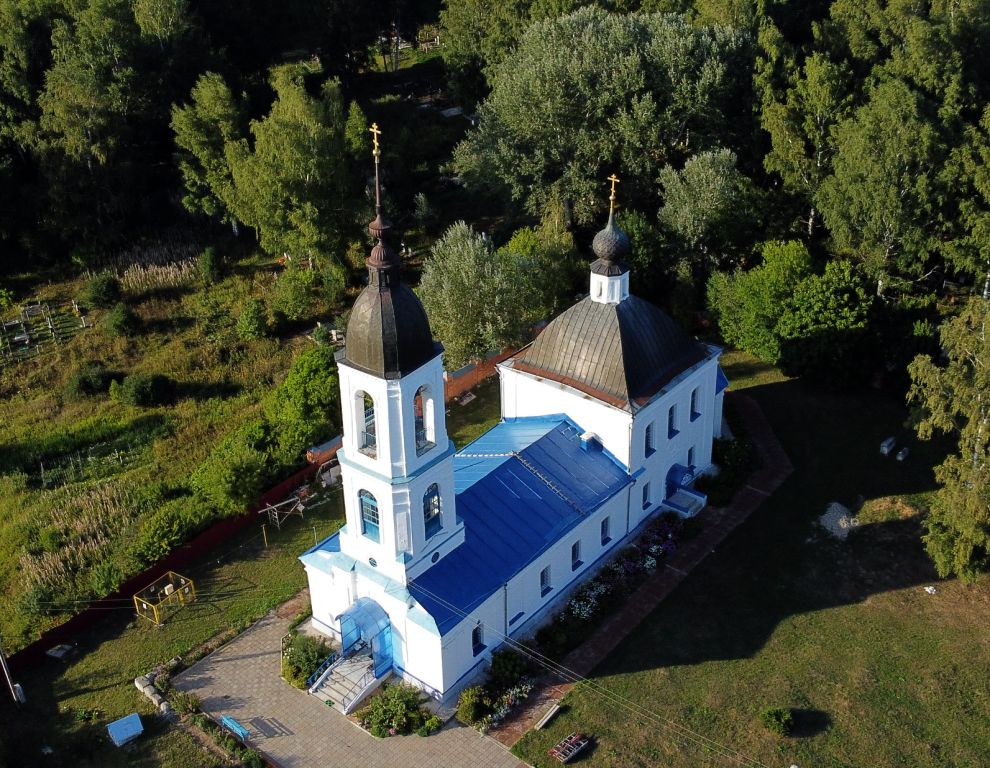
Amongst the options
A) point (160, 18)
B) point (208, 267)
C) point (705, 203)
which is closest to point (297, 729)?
point (705, 203)

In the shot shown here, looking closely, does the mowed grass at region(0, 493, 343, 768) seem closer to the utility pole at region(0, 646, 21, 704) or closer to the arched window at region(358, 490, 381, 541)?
the utility pole at region(0, 646, 21, 704)

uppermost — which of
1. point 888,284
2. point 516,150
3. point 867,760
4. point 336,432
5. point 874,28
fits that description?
point 874,28

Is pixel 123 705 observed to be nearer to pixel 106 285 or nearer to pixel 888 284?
pixel 106 285

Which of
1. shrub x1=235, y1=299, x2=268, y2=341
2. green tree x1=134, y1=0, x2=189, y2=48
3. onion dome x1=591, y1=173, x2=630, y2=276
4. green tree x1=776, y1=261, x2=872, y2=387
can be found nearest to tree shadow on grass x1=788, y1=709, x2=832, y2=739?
onion dome x1=591, y1=173, x2=630, y2=276

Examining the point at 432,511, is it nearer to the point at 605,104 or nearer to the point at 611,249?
the point at 611,249

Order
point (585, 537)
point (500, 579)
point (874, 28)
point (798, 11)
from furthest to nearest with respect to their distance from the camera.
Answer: point (798, 11) → point (874, 28) → point (585, 537) → point (500, 579)

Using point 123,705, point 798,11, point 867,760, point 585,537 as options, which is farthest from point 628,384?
point 798,11
